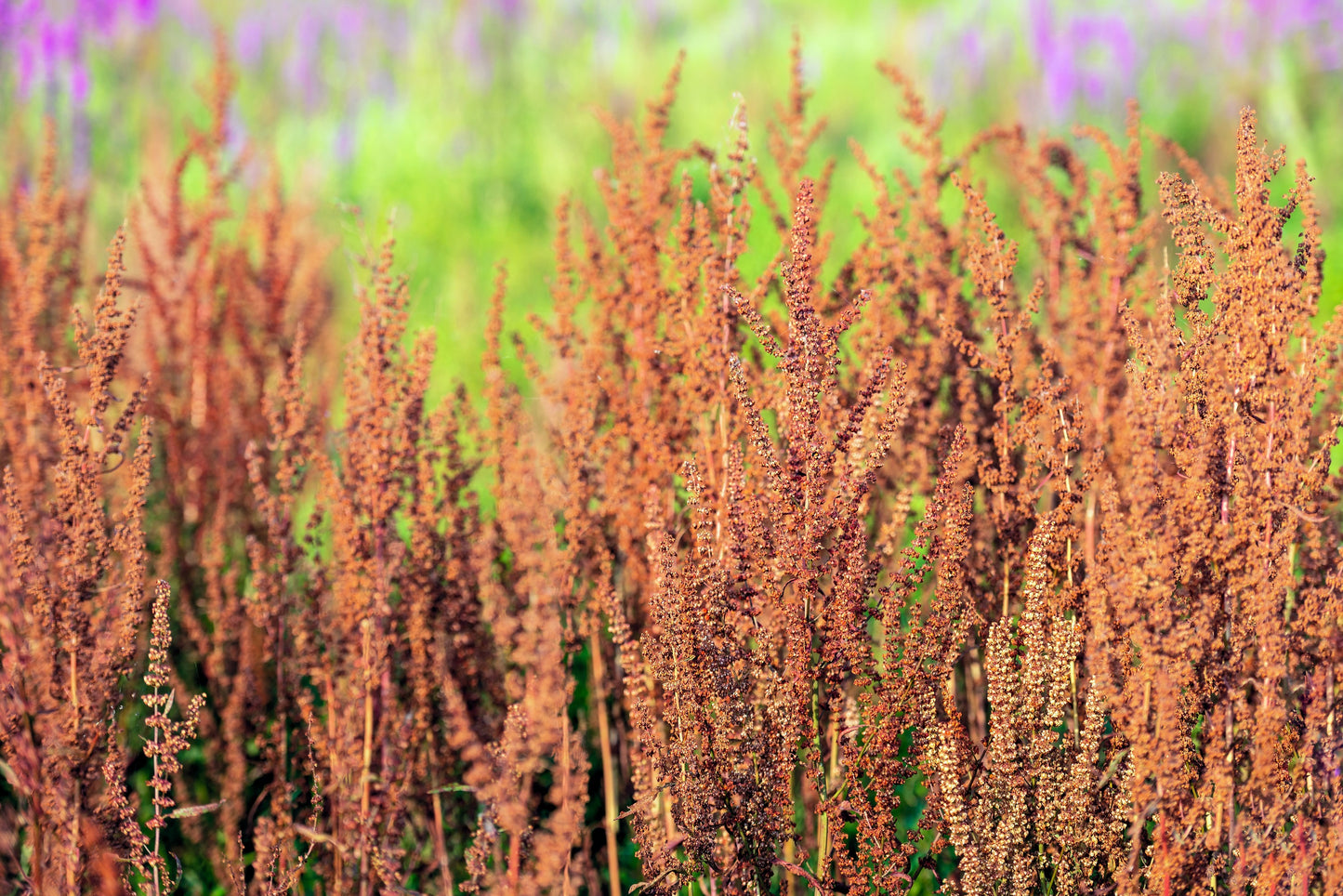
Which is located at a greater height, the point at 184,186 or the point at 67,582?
the point at 184,186

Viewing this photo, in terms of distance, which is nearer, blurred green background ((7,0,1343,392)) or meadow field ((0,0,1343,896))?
meadow field ((0,0,1343,896))

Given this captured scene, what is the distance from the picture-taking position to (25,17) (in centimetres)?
671

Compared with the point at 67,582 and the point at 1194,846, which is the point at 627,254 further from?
the point at 1194,846

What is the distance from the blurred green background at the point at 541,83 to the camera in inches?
273

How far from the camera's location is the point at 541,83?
8.23 metres

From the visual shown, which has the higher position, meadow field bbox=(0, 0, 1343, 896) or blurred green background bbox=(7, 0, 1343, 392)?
blurred green background bbox=(7, 0, 1343, 392)

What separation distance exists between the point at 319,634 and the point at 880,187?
168cm

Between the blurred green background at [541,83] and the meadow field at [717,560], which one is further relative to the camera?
the blurred green background at [541,83]

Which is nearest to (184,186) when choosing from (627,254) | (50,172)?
(50,172)

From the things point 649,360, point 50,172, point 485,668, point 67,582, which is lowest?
point 485,668

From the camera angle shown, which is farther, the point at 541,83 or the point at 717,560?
the point at 541,83

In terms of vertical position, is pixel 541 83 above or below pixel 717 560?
above

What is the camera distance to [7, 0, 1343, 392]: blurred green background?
6938mm

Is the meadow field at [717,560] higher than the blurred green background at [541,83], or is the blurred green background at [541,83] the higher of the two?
the blurred green background at [541,83]
